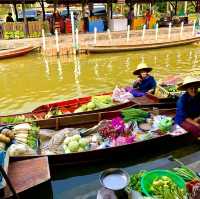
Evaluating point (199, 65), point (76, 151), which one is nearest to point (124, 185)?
point (76, 151)

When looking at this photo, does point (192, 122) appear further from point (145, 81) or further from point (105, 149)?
point (145, 81)

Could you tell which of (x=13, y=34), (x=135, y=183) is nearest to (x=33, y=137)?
(x=135, y=183)

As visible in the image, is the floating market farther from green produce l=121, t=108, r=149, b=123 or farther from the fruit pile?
the fruit pile

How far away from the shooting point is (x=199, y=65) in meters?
14.6

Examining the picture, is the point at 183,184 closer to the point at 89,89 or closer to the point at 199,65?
the point at 89,89

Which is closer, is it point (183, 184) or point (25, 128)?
point (183, 184)

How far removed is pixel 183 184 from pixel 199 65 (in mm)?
11799

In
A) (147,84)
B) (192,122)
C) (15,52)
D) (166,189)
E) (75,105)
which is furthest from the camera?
(15,52)

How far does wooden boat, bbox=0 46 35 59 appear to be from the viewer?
15430mm

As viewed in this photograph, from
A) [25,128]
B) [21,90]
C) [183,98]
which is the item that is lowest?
[21,90]

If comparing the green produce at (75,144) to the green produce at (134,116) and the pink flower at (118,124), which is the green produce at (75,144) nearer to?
the pink flower at (118,124)

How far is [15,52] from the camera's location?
15.7m

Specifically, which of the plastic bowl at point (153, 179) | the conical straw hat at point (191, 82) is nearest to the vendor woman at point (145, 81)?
the conical straw hat at point (191, 82)

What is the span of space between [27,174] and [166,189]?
1932 mm
